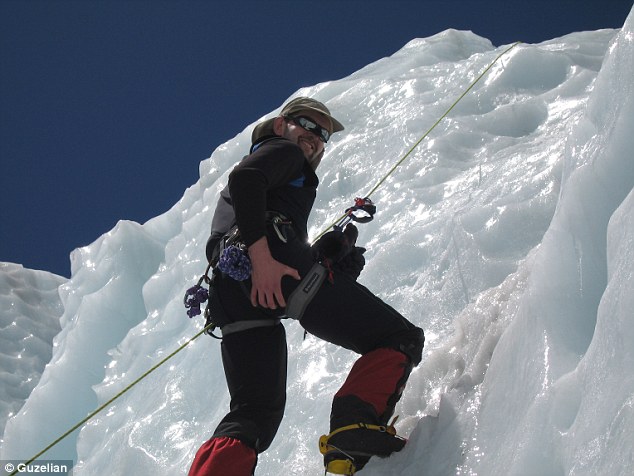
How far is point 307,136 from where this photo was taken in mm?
2760

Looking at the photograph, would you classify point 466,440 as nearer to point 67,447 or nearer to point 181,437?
point 181,437

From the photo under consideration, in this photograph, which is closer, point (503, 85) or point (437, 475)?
point (437, 475)

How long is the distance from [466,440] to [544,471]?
43cm

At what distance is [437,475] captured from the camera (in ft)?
7.29

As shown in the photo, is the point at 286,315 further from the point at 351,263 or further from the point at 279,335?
the point at 351,263

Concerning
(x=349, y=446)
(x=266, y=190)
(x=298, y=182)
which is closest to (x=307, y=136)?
(x=298, y=182)

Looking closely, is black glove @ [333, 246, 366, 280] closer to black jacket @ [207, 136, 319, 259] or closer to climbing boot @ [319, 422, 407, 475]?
black jacket @ [207, 136, 319, 259]

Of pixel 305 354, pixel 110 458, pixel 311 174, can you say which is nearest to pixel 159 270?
pixel 110 458

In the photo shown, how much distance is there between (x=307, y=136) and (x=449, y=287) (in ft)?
4.69

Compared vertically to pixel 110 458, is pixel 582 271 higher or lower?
lower

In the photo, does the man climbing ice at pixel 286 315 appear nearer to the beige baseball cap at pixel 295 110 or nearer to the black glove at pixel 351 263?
the black glove at pixel 351 263

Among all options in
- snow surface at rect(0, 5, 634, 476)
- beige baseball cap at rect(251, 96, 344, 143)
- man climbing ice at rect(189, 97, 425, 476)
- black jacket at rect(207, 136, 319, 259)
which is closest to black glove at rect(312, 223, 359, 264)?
man climbing ice at rect(189, 97, 425, 476)

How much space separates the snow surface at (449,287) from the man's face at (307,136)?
3.15 ft

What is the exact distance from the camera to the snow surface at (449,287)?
2002 mm
